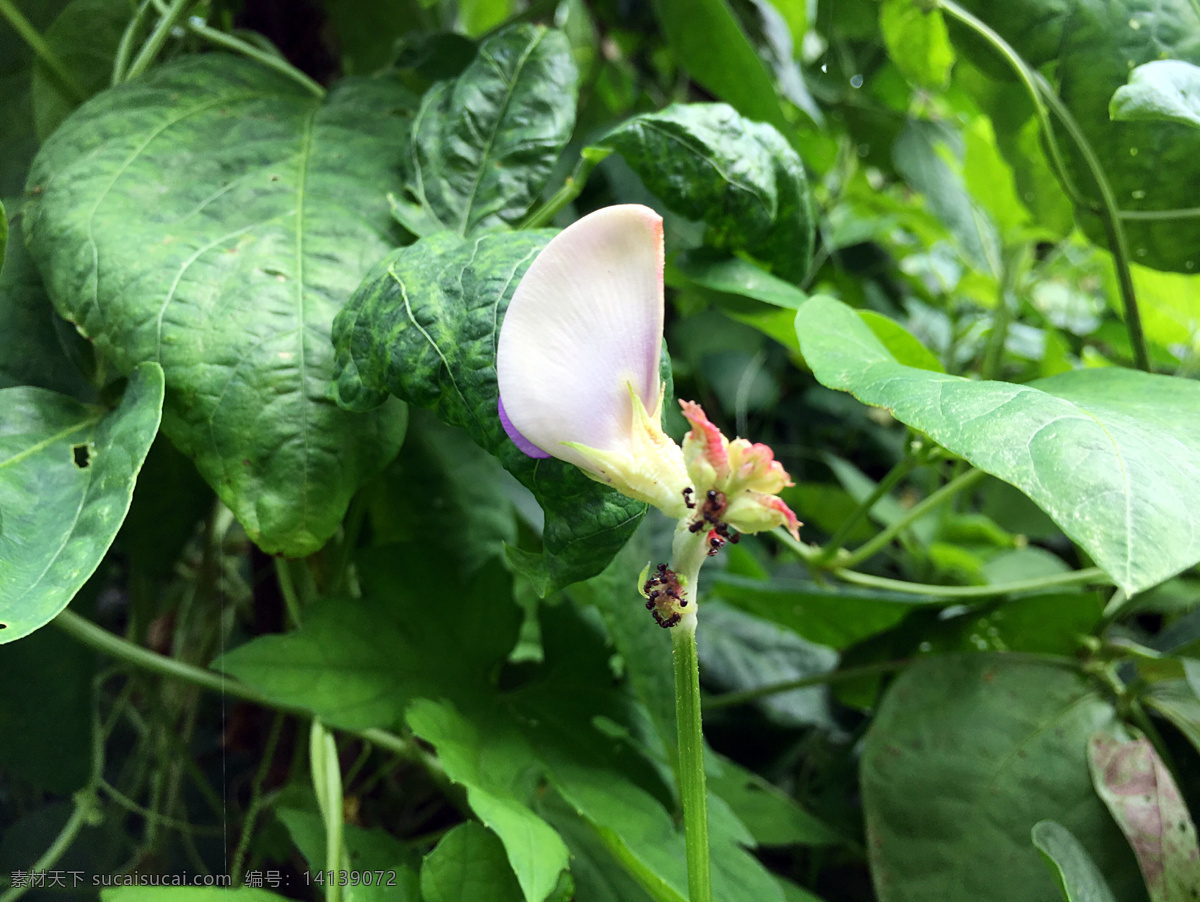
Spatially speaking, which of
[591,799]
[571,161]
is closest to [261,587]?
[591,799]

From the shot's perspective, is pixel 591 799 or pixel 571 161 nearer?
pixel 591 799

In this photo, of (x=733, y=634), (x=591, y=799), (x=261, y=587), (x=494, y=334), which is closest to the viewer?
(x=494, y=334)

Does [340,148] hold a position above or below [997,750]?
above

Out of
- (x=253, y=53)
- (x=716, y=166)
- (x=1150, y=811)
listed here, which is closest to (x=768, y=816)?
(x=1150, y=811)

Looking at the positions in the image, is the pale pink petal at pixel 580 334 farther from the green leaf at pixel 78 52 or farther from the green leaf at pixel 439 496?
the green leaf at pixel 78 52

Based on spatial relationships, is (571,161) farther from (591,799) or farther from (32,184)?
(591,799)

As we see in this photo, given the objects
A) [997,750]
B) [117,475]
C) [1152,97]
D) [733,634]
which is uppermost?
[1152,97]

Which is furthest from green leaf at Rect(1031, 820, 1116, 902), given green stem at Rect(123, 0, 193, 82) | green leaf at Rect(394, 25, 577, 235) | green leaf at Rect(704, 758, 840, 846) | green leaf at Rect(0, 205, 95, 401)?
green stem at Rect(123, 0, 193, 82)

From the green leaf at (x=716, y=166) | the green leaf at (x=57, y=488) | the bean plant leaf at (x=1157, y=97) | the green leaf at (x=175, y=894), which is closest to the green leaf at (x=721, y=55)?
the green leaf at (x=716, y=166)
